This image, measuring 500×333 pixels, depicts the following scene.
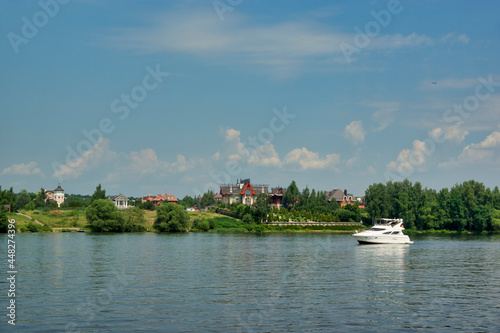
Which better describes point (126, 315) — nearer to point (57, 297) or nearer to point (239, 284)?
point (57, 297)

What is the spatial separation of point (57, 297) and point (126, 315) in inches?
348

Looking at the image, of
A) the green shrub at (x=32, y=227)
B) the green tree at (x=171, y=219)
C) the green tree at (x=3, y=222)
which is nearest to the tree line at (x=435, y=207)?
the green tree at (x=171, y=219)

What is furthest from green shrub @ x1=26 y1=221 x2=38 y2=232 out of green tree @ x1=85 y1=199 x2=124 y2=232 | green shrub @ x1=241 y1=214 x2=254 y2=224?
green shrub @ x1=241 y1=214 x2=254 y2=224

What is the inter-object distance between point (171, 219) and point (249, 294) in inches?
4229

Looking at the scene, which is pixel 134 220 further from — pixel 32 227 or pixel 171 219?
pixel 32 227

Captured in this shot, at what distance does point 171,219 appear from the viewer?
486 ft

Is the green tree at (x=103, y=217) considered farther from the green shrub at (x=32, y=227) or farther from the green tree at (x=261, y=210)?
the green tree at (x=261, y=210)

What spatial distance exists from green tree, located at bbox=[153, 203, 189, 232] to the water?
7366 centimetres

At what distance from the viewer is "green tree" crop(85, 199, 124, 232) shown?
471 feet

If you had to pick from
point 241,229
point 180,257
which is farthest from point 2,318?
point 241,229

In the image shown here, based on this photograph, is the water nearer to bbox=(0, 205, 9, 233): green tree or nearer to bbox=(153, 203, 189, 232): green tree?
bbox=(0, 205, 9, 233): green tree

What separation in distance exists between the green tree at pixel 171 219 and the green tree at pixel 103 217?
35.7 feet

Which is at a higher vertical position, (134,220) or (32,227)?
(134,220)

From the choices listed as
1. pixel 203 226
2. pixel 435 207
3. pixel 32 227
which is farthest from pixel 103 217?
pixel 435 207
